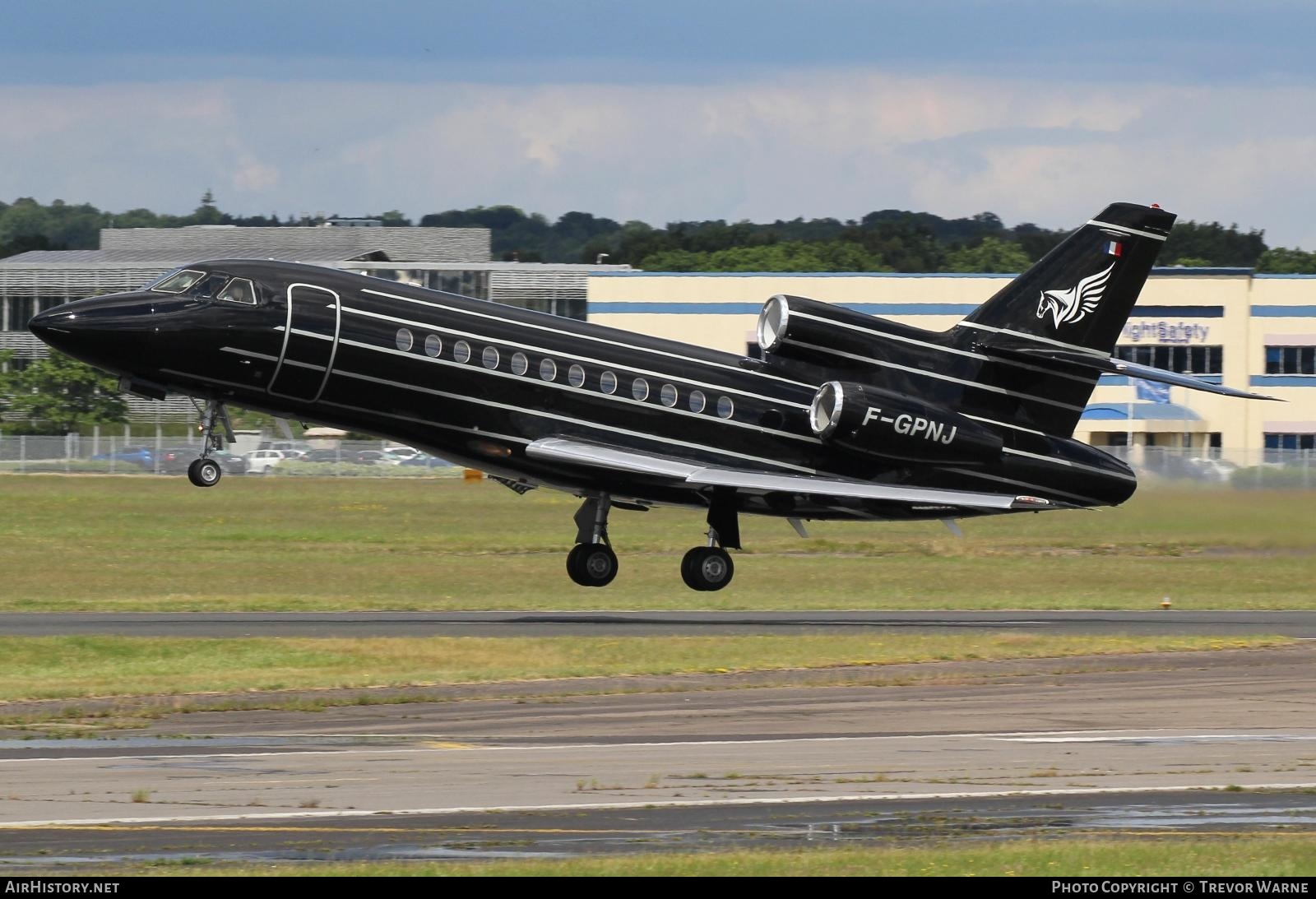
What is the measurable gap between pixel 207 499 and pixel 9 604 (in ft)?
98.7

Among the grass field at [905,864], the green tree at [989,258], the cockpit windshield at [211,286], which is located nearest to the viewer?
the grass field at [905,864]

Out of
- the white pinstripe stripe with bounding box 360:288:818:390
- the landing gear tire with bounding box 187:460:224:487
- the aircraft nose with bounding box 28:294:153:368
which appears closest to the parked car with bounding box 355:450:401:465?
the white pinstripe stripe with bounding box 360:288:818:390

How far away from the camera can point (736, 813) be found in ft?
50.1

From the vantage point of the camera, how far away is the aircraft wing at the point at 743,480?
31469 millimetres

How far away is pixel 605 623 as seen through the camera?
31953 millimetres

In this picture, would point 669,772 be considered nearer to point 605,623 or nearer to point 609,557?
point 605,623

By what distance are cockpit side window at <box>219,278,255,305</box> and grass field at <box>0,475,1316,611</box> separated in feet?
22.7

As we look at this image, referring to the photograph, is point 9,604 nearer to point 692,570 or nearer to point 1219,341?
point 692,570

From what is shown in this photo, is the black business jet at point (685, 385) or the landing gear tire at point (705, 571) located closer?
the black business jet at point (685, 385)

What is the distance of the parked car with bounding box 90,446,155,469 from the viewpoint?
79.5m

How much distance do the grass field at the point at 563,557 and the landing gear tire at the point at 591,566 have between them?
1973 millimetres

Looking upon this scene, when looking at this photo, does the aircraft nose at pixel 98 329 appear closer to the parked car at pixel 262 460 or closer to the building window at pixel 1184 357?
the parked car at pixel 262 460

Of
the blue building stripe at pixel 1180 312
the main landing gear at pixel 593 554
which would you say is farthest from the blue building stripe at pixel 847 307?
the main landing gear at pixel 593 554

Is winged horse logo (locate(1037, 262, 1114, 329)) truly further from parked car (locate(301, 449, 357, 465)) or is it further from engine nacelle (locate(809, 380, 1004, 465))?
parked car (locate(301, 449, 357, 465))
